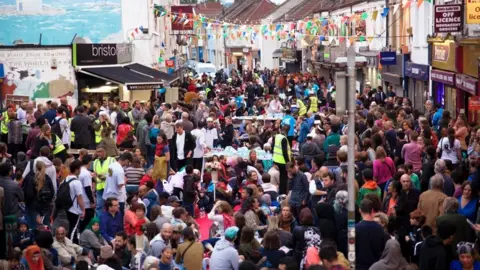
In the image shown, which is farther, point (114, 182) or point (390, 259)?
point (114, 182)

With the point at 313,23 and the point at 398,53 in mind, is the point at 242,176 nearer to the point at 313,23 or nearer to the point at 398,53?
the point at 398,53

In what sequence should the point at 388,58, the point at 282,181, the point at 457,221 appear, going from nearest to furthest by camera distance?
the point at 457,221
the point at 282,181
the point at 388,58

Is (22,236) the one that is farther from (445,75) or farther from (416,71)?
(416,71)

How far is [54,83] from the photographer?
37.6m

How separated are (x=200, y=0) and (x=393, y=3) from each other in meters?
129

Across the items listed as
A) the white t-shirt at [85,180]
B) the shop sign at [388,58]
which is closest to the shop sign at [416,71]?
the shop sign at [388,58]

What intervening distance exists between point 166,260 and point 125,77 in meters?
25.3

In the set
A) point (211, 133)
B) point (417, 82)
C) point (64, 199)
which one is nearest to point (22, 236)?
point (64, 199)

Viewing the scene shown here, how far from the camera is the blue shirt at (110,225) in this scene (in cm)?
1638

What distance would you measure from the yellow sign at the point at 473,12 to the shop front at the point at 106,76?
49.9ft

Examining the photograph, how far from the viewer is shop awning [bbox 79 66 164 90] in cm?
3731

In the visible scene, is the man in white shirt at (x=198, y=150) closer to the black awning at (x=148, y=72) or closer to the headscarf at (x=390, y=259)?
the headscarf at (x=390, y=259)

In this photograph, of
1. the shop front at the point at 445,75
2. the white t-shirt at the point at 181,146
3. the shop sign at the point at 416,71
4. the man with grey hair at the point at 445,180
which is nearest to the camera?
the man with grey hair at the point at 445,180

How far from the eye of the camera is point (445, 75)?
3216 centimetres
